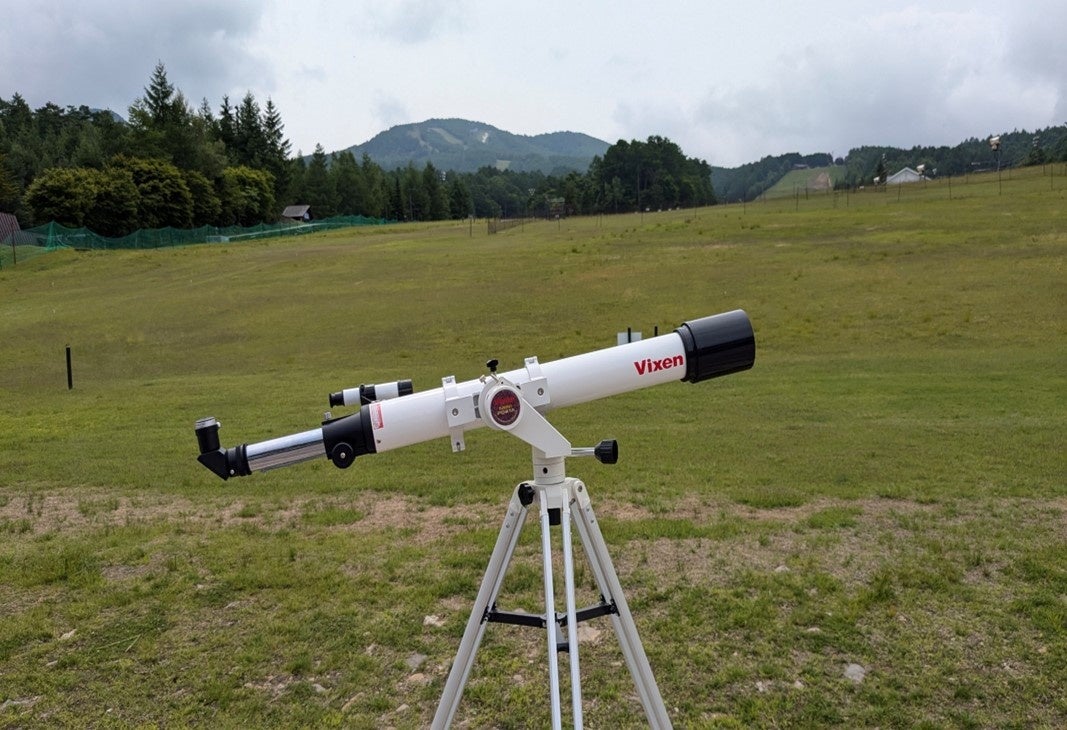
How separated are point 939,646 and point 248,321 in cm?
2939

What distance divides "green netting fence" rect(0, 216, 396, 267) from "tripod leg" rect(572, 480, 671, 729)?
5683cm

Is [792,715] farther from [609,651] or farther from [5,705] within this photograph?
[5,705]

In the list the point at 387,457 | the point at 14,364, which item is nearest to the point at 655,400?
the point at 387,457

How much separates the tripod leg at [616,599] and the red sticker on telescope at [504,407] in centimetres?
46

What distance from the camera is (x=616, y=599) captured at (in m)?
3.48

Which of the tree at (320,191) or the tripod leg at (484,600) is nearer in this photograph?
the tripod leg at (484,600)

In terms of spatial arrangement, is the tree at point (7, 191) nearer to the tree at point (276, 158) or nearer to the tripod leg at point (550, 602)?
the tree at point (276, 158)

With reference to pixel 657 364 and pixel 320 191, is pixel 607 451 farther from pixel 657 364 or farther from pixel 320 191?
pixel 320 191

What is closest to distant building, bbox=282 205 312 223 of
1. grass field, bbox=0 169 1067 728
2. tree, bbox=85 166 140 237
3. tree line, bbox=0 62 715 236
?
tree line, bbox=0 62 715 236

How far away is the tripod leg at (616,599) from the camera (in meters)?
3.39

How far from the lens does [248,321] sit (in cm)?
3081

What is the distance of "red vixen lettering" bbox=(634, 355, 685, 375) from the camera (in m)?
3.35

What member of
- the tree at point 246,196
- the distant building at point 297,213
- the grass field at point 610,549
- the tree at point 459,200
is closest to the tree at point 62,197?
the tree at point 246,196

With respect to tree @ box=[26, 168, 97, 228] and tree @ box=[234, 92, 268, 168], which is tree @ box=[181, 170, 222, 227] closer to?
tree @ box=[26, 168, 97, 228]
